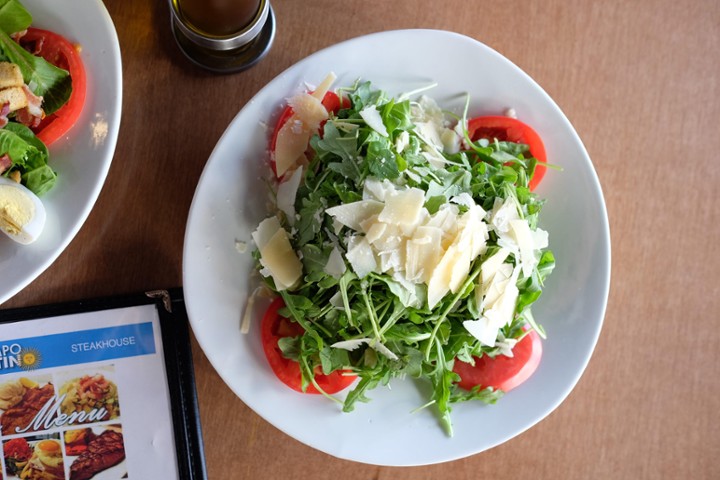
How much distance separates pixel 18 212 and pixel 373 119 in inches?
23.4

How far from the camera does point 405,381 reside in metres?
1.23

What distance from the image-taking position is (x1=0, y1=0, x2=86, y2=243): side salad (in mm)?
1100

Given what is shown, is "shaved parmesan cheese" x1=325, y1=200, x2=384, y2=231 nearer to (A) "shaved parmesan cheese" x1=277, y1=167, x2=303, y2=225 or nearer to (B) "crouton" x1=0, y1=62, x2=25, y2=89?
(A) "shaved parmesan cheese" x1=277, y1=167, x2=303, y2=225

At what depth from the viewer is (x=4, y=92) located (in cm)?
109

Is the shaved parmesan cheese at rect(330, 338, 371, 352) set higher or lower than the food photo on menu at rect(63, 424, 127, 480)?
higher

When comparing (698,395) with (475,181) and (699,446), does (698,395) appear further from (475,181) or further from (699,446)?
(475,181)

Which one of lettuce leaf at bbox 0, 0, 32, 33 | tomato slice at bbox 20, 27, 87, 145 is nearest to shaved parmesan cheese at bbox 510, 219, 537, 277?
tomato slice at bbox 20, 27, 87, 145

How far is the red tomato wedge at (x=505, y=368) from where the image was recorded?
1203 mm

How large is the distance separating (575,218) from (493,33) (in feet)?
1.32

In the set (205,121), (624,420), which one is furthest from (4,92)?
(624,420)

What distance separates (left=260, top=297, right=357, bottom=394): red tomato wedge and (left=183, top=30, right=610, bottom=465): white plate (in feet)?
0.07

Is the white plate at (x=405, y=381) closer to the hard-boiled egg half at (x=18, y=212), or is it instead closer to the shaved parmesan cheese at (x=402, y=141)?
the shaved parmesan cheese at (x=402, y=141)

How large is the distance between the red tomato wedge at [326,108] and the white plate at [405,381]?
2cm

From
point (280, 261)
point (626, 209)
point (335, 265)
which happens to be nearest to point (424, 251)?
point (335, 265)
